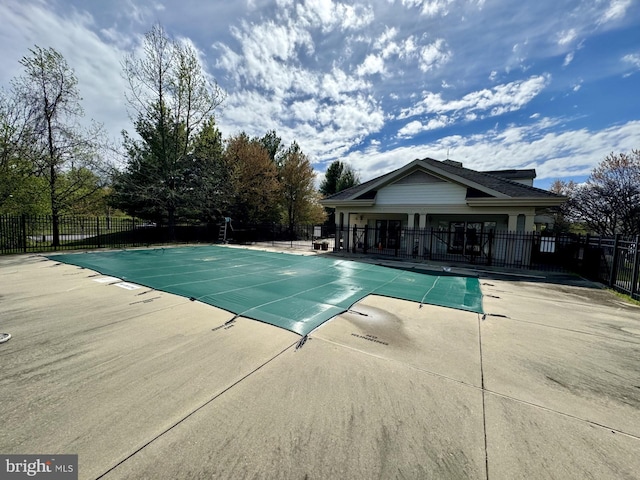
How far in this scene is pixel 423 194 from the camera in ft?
Result: 49.1

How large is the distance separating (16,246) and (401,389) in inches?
746

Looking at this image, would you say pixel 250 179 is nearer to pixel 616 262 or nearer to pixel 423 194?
pixel 423 194

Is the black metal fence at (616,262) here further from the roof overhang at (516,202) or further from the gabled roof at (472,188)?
the gabled roof at (472,188)

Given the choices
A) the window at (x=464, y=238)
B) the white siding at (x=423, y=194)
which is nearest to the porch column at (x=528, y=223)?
the window at (x=464, y=238)

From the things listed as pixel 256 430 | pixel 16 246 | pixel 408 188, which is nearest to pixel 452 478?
pixel 256 430

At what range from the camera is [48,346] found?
349cm

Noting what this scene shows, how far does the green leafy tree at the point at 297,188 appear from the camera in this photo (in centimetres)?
3158

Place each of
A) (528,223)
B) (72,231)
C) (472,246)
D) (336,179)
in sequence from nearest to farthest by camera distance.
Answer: (528,223), (472,246), (72,231), (336,179)

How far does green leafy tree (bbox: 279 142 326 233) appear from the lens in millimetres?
31578

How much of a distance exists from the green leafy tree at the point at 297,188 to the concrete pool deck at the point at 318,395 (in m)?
27.4

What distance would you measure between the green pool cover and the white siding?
646 cm

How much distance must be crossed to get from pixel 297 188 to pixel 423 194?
19.8 m

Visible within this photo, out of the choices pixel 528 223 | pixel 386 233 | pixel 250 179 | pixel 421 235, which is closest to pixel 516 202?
pixel 528 223

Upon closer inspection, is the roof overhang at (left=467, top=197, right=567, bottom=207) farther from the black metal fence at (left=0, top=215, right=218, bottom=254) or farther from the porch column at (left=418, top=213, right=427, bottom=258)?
the black metal fence at (left=0, top=215, right=218, bottom=254)
